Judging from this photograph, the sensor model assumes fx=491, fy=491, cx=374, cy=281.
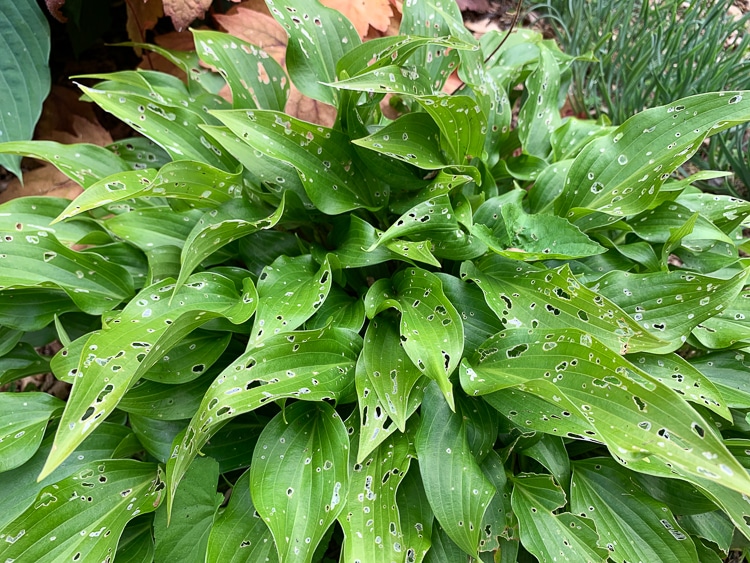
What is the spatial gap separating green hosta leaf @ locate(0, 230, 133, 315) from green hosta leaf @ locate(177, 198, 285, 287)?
0.24 metres

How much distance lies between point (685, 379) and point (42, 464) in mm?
1367

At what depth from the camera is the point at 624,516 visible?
3.35 ft

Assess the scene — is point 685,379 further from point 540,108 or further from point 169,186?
point 169,186

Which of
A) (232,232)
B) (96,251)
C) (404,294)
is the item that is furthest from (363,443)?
(96,251)

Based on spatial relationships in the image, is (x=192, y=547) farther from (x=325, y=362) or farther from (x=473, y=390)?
(x=473, y=390)

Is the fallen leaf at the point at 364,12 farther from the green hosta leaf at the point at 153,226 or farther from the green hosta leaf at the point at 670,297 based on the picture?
the green hosta leaf at the point at 670,297

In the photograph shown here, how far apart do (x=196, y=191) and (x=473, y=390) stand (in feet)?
2.31

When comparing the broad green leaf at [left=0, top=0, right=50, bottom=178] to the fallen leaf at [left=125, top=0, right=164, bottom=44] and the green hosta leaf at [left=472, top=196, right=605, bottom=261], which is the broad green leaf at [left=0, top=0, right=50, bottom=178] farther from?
the green hosta leaf at [left=472, top=196, right=605, bottom=261]

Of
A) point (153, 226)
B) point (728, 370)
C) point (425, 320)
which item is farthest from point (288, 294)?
point (728, 370)

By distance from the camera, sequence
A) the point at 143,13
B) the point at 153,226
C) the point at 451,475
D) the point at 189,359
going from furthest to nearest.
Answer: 1. the point at 143,13
2. the point at 153,226
3. the point at 189,359
4. the point at 451,475

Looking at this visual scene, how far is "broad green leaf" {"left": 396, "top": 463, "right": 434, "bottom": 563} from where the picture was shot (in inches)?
36.1

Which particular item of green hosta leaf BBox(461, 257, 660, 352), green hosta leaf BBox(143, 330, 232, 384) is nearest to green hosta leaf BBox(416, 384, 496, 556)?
green hosta leaf BBox(461, 257, 660, 352)

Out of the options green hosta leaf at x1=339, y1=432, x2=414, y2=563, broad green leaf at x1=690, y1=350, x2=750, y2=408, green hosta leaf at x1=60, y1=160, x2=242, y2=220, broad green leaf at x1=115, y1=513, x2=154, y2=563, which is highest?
green hosta leaf at x1=60, y1=160, x2=242, y2=220

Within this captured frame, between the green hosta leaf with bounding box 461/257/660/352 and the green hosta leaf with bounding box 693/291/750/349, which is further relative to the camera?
the green hosta leaf with bounding box 693/291/750/349
